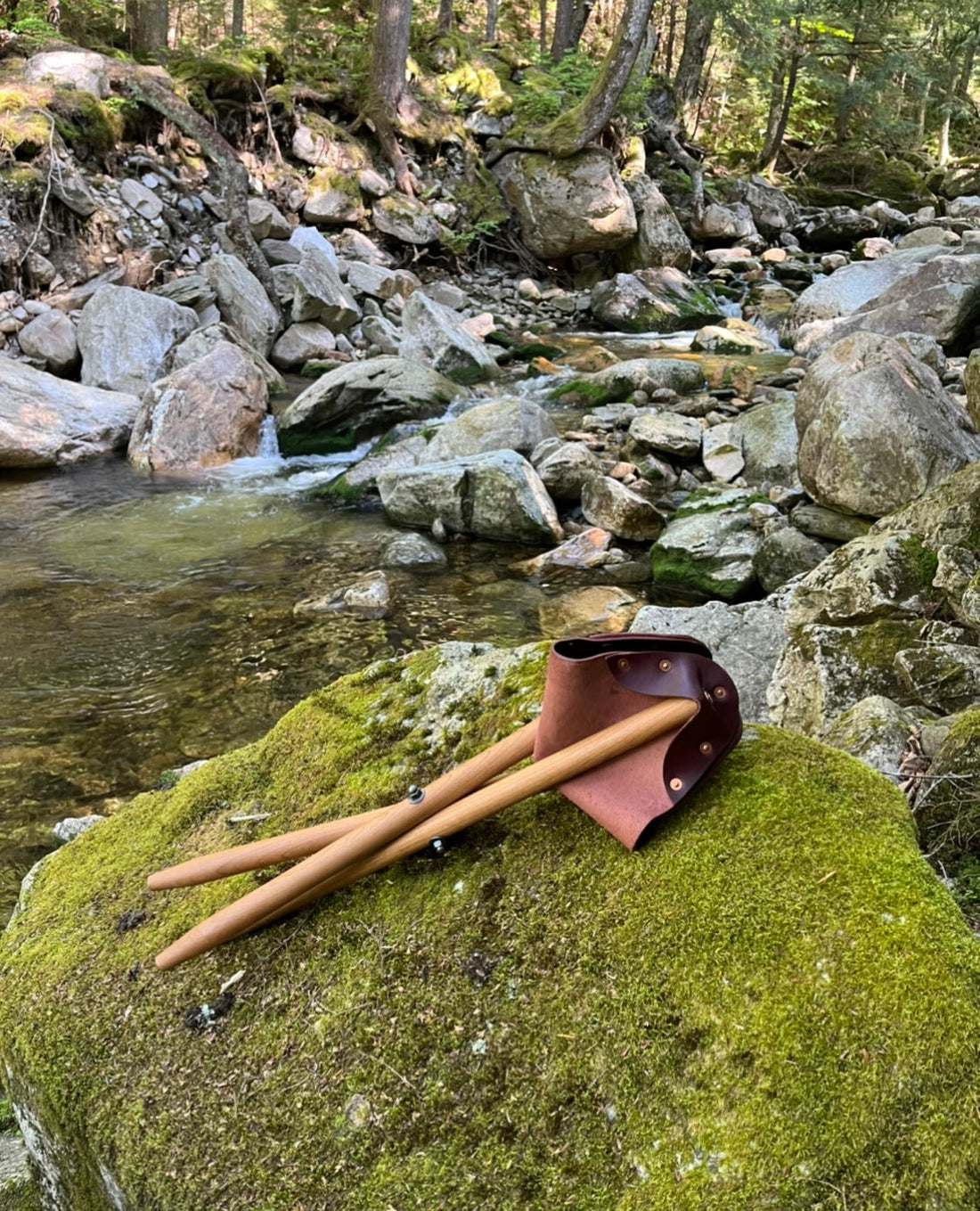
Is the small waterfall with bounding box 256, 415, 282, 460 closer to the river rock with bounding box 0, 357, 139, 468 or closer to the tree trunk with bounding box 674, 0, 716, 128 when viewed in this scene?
the river rock with bounding box 0, 357, 139, 468

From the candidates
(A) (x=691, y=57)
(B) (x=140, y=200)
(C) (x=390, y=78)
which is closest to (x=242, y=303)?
(B) (x=140, y=200)

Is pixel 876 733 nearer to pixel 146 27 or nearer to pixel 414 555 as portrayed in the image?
pixel 414 555

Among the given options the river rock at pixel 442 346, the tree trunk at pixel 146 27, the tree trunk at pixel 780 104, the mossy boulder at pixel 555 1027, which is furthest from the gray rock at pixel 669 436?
the tree trunk at pixel 780 104

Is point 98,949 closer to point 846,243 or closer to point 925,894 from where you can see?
point 925,894

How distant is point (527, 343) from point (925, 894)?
48.5 feet

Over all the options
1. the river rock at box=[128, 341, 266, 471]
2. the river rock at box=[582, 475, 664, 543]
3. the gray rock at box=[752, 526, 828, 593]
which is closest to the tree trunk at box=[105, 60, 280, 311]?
the river rock at box=[128, 341, 266, 471]

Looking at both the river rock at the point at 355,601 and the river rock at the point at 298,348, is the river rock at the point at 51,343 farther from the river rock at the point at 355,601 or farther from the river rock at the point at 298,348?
the river rock at the point at 355,601

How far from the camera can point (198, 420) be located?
10.4 m

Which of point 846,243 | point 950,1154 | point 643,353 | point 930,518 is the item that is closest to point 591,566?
point 930,518

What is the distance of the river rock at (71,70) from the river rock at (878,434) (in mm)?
15071

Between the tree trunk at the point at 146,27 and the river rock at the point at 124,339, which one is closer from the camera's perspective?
the river rock at the point at 124,339

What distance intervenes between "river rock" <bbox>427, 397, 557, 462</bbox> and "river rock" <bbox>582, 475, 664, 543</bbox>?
5.03 feet

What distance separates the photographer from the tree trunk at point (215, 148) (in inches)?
598

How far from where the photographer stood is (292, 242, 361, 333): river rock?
14344mm
